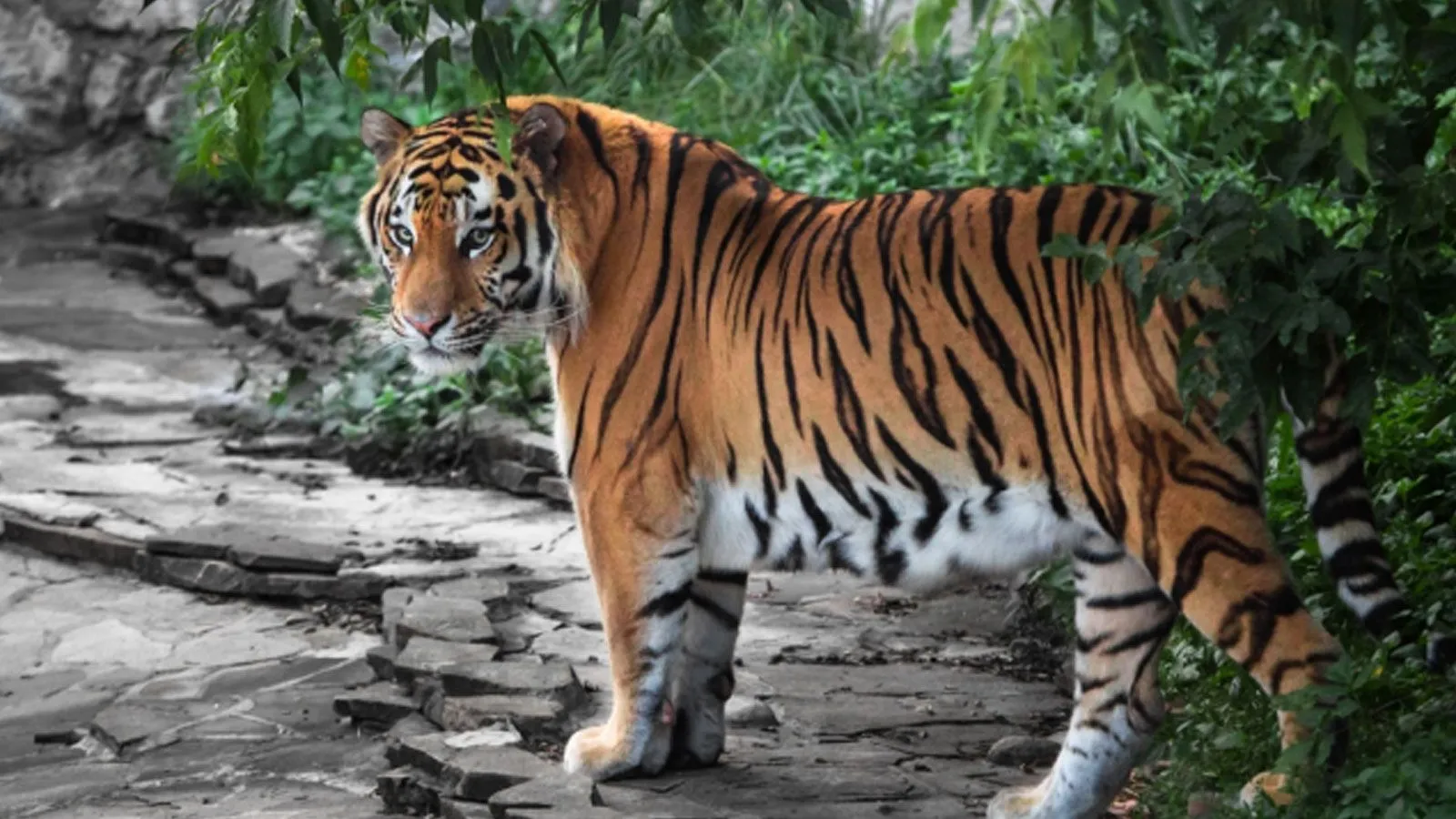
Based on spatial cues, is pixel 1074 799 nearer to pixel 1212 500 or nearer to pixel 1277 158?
pixel 1212 500

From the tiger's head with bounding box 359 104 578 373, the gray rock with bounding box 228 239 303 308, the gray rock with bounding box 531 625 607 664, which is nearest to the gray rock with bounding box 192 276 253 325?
the gray rock with bounding box 228 239 303 308

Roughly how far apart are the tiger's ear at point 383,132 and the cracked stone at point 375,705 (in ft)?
4.81

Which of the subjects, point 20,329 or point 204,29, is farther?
point 20,329

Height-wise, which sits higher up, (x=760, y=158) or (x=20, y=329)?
(x=760, y=158)

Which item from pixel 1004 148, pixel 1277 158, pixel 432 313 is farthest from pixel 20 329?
pixel 1277 158

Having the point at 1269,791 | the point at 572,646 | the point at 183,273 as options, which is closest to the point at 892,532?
the point at 1269,791

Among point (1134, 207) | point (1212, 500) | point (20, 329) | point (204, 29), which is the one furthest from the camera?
point (20, 329)

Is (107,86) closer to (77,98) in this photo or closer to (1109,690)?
(77,98)

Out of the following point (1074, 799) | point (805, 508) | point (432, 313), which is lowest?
point (1074, 799)

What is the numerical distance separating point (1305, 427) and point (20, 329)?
8.50m

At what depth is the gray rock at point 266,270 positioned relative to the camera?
11.8m

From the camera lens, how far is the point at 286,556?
767 centimetres

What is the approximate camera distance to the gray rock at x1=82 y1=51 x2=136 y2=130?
14.4 meters

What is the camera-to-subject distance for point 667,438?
16.9 feet
